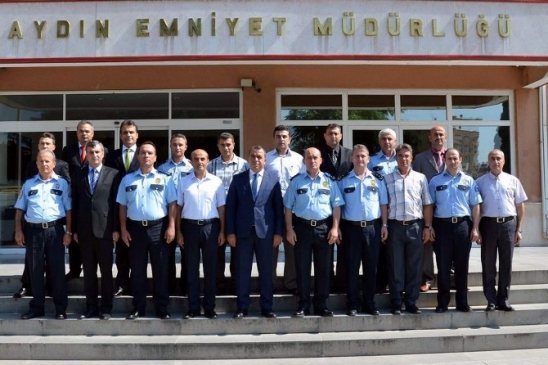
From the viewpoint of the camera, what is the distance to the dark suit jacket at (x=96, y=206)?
5367 millimetres

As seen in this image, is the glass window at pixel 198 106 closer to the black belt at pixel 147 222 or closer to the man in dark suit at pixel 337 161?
the man in dark suit at pixel 337 161

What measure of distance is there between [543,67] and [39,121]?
8.63 m

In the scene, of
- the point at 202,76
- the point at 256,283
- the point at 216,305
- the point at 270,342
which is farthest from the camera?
the point at 202,76

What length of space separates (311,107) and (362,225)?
434 centimetres

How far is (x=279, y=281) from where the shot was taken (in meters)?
6.20

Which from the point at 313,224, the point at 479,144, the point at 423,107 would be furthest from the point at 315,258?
the point at 479,144

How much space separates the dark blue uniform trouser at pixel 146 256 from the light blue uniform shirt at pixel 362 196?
1.92 m

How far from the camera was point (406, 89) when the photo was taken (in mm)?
9508

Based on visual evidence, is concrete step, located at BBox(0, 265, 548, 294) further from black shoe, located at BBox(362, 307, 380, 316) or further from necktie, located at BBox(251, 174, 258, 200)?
necktie, located at BBox(251, 174, 258, 200)

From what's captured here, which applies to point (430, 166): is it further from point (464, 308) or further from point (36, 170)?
point (36, 170)

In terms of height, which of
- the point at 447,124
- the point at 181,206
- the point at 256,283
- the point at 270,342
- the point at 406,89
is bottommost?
the point at 270,342

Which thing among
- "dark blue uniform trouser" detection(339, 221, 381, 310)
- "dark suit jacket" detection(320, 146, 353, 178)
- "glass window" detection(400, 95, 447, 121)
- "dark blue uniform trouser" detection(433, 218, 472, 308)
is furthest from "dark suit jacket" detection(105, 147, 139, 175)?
"glass window" detection(400, 95, 447, 121)

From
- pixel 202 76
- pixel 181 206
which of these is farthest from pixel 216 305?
pixel 202 76

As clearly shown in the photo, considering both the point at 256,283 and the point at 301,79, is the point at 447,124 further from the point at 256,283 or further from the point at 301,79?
the point at 256,283
